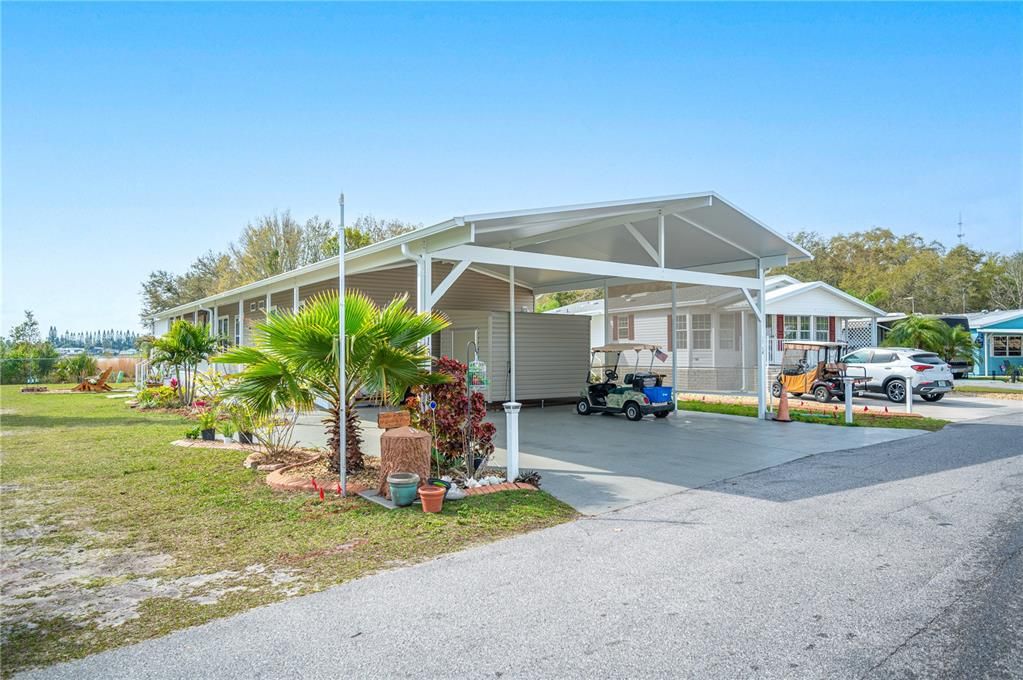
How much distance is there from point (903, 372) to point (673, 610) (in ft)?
50.5

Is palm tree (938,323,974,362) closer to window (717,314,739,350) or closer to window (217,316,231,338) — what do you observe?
window (717,314,739,350)

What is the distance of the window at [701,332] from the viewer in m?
20.9

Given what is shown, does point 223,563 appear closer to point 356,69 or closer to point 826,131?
point 356,69

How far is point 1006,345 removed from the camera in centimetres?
2650

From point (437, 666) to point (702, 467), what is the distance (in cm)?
530

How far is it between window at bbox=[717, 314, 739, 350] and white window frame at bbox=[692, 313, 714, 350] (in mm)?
356

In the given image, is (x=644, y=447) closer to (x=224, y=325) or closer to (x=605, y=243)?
(x=605, y=243)

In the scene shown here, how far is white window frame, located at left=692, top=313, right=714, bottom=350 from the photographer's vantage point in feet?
68.4

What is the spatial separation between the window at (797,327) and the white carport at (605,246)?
10.1m

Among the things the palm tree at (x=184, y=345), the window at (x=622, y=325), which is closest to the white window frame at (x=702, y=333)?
the window at (x=622, y=325)

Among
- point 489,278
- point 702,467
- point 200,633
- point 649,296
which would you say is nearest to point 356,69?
point 489,278

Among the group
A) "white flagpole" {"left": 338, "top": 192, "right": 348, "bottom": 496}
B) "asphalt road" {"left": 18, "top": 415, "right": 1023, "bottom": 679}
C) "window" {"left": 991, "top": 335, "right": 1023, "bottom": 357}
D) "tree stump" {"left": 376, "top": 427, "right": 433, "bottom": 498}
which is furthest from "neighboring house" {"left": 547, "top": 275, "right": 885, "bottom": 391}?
"asphalt road" {"left": 18, "top": 415, "right": 1023, "bottom": 679}

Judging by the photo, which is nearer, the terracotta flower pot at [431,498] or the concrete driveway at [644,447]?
the terracotta flower pot at [431,498]

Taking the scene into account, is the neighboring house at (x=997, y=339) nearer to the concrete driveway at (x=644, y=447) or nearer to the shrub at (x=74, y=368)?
the concrete driveway at (x=644, y=447)
